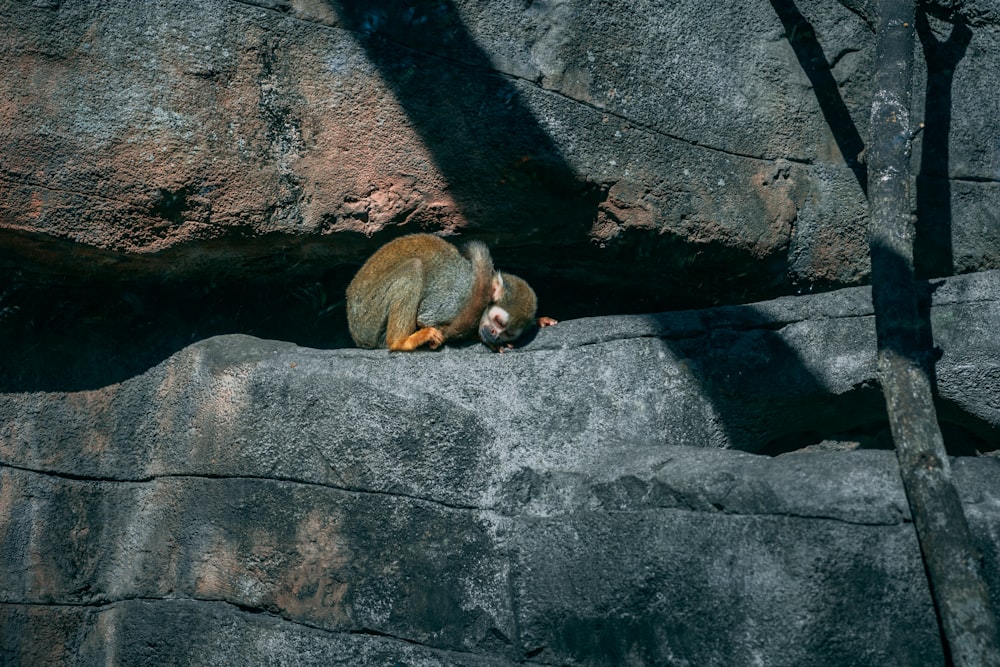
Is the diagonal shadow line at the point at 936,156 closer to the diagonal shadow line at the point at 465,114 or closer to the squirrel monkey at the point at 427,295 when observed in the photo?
the diagonal shadow line at the point at 465,114

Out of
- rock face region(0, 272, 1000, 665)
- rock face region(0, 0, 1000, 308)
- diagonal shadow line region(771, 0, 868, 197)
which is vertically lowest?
rock face region(0, 272, 1000, 665)

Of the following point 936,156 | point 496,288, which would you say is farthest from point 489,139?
point 936,156

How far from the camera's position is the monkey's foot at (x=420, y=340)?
4.90 metres

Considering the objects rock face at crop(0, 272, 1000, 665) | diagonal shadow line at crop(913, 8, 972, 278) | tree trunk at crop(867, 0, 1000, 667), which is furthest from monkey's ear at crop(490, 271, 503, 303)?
diagonal shadow line at crop(913, 8, 972, 278)

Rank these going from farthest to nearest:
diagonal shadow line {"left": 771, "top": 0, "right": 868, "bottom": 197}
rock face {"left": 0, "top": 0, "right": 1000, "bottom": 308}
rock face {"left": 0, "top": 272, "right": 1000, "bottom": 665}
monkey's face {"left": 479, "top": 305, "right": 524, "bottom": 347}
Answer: diagonal shadow line {"left": 771, "top": 0, "right": 868, "bottom": 197}, monkey's face {"left": 479, "top": 305, "right": 524, "bottom": 347}, rock face {"left": 0, "top": 0, "right": 1000, "bottom": 308}, rock face {"left": 0, "top": 272, "right": 1000, "bottom": 665}

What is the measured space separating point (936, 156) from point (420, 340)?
357 cm

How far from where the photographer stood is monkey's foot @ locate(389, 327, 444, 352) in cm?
490

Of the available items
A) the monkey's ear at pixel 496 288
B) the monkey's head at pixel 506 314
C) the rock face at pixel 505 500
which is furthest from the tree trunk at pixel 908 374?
the monkey's ear at pixel 496 288

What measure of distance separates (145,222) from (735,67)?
361 cm

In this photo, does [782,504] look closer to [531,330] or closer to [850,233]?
[531,330]

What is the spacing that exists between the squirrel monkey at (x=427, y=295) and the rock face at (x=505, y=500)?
0.28 m

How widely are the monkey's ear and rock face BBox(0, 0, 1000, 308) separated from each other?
383 mm

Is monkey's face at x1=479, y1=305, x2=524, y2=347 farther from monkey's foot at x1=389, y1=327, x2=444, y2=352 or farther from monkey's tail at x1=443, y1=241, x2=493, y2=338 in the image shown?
monkey's foot at x1=389, y1=327, x2=444, y2=352

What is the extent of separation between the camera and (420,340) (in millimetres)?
4906
